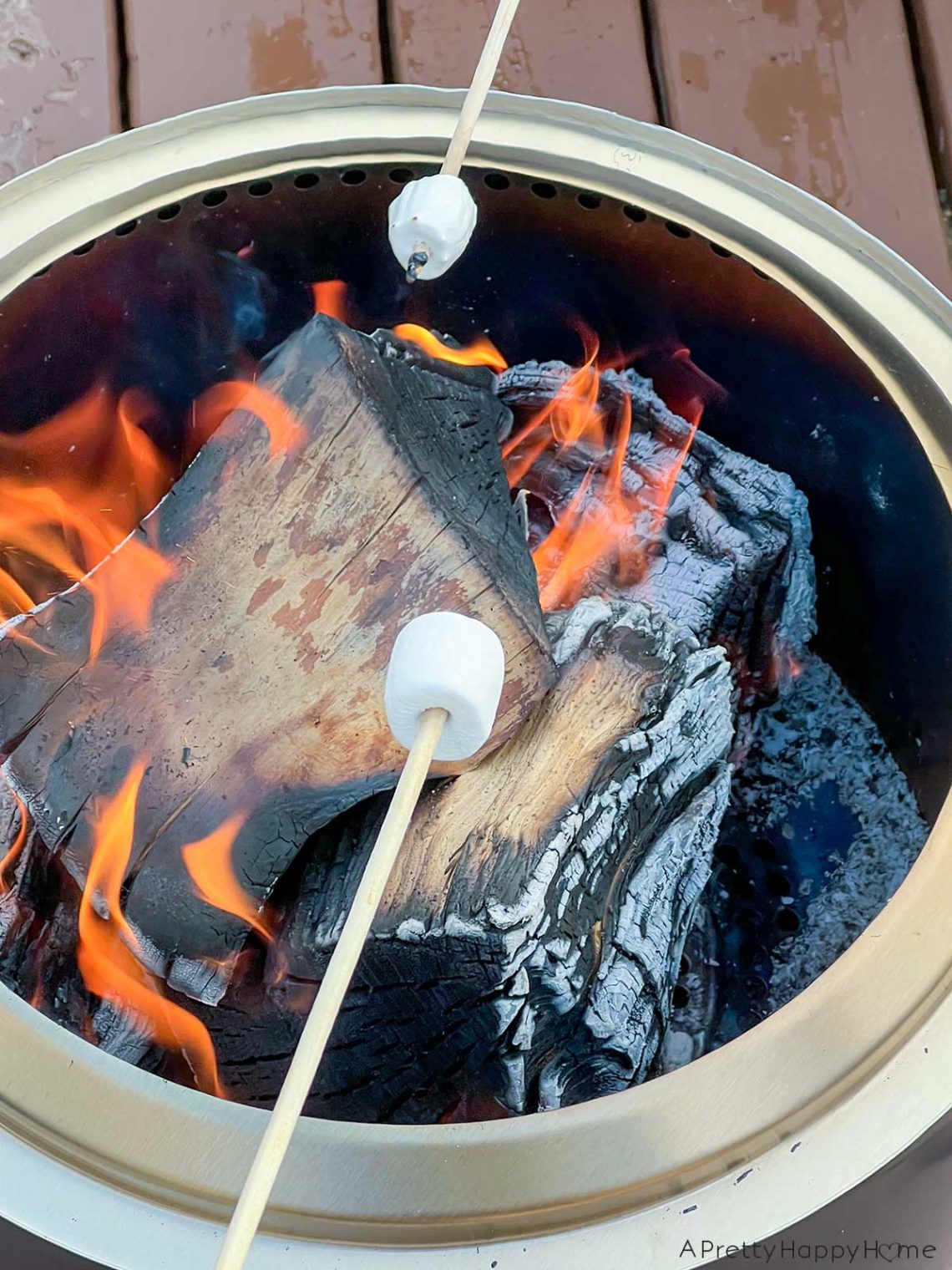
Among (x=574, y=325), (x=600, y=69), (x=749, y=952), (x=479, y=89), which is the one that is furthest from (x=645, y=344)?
(x=749, y=952)

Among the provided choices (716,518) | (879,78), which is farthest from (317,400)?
(879,78)

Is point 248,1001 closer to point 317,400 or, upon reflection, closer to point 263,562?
point 263,562

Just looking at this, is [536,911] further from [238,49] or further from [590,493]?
[238,49]

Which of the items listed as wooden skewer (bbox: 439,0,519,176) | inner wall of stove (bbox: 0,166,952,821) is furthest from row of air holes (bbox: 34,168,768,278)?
wooden skewer (bbox: 439,0,519,176)

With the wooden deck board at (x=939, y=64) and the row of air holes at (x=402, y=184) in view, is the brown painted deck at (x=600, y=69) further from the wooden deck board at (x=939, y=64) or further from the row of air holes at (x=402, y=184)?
the row of air holes at (x=402, y=184)

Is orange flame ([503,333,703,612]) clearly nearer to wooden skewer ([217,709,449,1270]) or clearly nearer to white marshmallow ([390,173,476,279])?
white marshmallow ([390,173,476,279])
